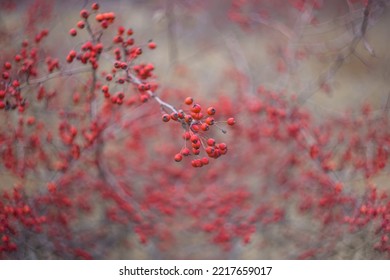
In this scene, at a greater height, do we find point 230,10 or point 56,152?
point 230,10

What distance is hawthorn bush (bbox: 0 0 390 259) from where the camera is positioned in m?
1.72

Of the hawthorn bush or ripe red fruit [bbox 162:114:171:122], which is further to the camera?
the hawthorn bush

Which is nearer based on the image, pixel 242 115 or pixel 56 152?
pixel 56 152

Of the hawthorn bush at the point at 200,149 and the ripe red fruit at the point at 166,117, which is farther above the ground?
the hawthorn bush at the point at 200,149

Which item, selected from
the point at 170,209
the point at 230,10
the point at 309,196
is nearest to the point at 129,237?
the point at 170,209

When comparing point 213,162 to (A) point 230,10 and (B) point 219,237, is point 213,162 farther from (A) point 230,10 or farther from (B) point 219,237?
(A) point 230,10

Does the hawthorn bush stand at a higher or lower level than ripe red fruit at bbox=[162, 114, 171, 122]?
higher

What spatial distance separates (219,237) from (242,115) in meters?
0.67

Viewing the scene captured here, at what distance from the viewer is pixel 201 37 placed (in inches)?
128

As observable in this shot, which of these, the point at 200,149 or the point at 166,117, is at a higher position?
the point at 200,149

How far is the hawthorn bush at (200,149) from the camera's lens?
1724mm

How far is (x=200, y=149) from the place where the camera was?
2.22m

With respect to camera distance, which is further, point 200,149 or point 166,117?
point 200,149

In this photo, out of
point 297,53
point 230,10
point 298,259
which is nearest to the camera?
point 298,259
